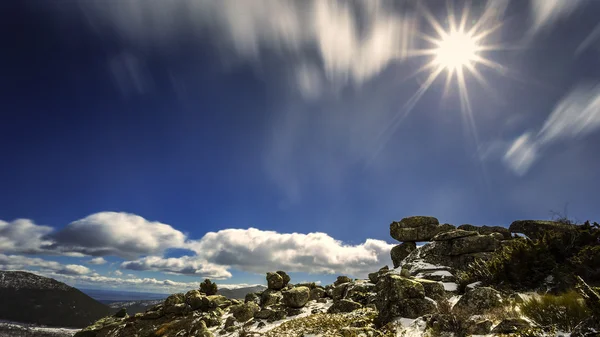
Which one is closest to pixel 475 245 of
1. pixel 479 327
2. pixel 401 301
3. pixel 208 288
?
pixel 401 301

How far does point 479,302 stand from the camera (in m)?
13.1

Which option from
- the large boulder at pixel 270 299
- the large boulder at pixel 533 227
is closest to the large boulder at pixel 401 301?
the large boulder at pixel 270 299

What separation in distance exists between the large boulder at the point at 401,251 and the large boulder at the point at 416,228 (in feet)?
2.44

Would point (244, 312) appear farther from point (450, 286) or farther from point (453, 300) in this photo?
point (453, 300)

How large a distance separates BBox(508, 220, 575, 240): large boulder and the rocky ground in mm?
130

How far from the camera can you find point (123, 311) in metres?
48.6

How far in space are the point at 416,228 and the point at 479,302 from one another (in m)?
26.3

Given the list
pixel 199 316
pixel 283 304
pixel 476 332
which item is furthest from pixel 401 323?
pixel 199 316

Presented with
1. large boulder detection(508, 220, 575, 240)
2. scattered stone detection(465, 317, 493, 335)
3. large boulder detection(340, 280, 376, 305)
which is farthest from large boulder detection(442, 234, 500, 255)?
scattered stone detection(465, 317, 493, 335)

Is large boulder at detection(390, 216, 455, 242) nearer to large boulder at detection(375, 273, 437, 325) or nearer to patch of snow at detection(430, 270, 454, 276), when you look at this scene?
patch of snow at detection(430, 270, 454, 276)

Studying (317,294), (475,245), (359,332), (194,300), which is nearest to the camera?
(359,332)

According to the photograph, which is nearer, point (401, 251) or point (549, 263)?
point (549, 263)

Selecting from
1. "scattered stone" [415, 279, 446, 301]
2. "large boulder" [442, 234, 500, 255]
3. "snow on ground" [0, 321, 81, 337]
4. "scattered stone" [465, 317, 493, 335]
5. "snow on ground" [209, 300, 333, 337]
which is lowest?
"snow on ground" [0, 321, 81, 337]

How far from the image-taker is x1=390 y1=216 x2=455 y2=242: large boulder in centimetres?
3683
